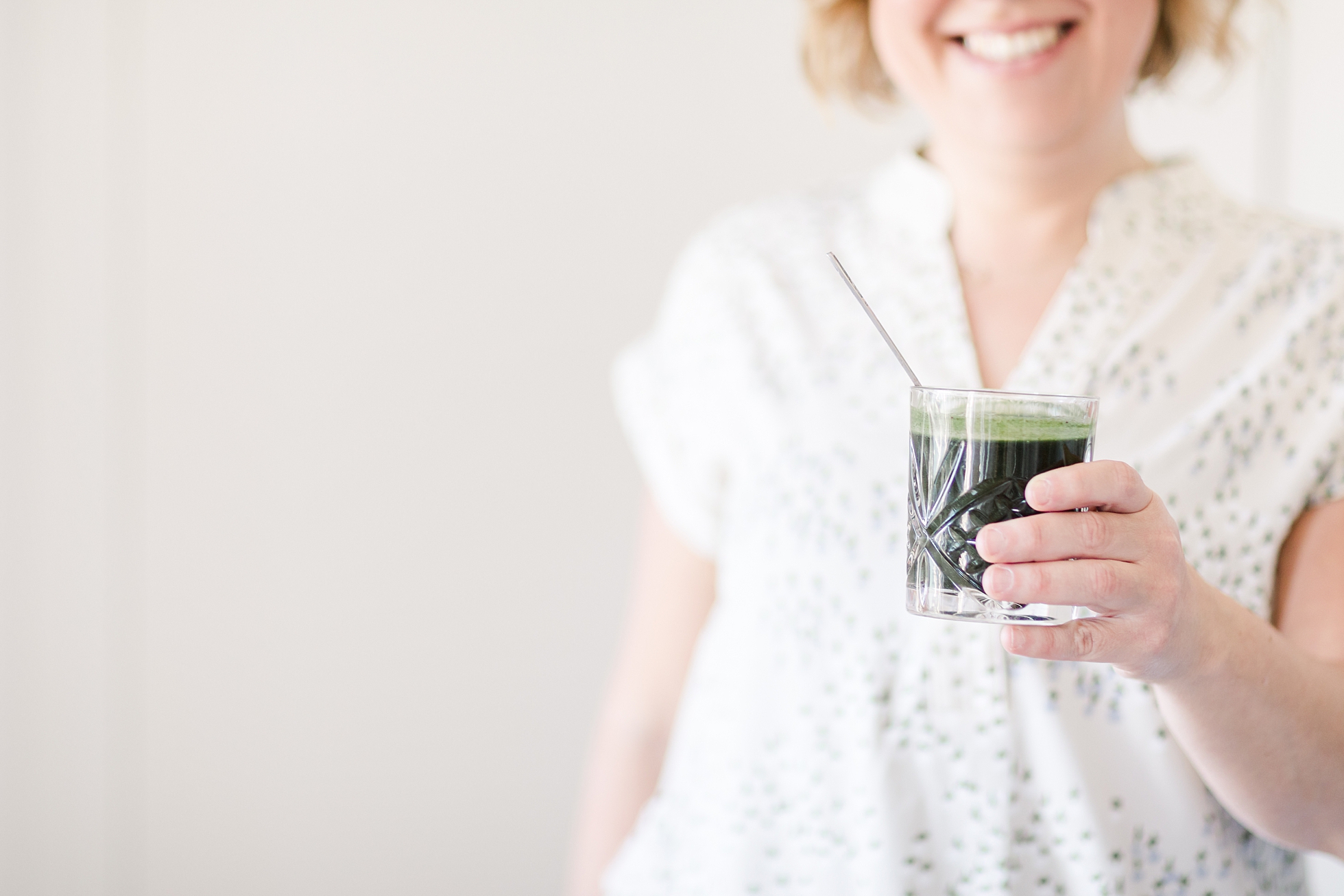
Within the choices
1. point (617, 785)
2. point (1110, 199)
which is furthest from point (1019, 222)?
point (617, 785)

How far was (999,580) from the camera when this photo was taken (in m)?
0.69

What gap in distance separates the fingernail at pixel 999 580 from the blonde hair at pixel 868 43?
849 millimetres

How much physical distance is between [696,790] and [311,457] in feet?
2.87

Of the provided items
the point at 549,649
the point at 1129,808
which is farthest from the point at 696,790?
the point at 549,649

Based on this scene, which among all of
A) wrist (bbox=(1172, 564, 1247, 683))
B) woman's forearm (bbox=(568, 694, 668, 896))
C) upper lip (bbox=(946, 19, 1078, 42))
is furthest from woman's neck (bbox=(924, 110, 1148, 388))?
woman's forearm (bbox=(568, 694, 668, 896))

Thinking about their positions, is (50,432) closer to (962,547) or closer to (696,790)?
(696,790)

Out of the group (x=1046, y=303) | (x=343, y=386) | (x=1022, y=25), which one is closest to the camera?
(x=1022, y=25)

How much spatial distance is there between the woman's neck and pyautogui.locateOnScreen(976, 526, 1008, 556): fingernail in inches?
18.5

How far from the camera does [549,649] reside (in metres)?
1.86

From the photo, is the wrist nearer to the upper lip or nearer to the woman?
the woman

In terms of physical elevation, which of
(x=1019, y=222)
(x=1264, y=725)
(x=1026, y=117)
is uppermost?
(x=1026, y=117)

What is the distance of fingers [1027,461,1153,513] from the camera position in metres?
0.68

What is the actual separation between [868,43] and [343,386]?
3.10 ft

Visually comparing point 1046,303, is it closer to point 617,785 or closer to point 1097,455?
point 1097,455
